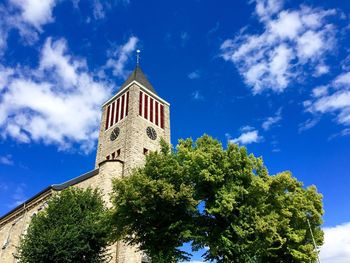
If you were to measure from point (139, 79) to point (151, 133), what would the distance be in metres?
9.28

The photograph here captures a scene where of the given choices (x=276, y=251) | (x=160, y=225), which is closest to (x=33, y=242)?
(x=160, y=225)

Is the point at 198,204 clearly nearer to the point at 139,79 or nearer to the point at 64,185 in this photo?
the point at 64,185

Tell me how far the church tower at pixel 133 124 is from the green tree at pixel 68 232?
8938 millimetres

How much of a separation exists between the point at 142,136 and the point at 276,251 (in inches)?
753

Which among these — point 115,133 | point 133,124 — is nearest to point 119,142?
point 115,133

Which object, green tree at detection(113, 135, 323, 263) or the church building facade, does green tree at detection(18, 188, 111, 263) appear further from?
the church building facade

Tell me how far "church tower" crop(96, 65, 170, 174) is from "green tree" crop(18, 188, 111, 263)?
8.94m

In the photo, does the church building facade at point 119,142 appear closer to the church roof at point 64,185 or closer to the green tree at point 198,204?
the church roof at point 64,185

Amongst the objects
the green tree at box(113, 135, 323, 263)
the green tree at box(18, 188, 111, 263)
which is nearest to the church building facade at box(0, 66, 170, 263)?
the green tree at box(18, 188, 111, 263)

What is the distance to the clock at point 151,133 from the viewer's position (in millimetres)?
36594

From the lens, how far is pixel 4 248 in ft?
Answer: 123

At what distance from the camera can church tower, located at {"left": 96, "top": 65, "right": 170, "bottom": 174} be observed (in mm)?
33812

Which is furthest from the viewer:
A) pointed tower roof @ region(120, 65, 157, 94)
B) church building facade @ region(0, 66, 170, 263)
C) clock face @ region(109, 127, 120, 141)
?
pointed tower roof @ region(120, 65, 157, 94)

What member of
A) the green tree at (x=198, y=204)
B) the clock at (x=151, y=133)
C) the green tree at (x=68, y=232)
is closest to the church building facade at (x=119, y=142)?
the clock at (x=151, y=133)
